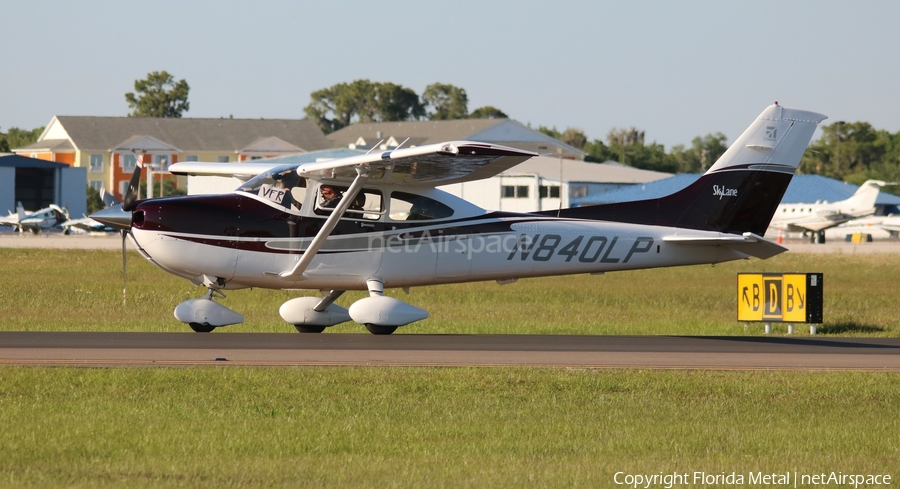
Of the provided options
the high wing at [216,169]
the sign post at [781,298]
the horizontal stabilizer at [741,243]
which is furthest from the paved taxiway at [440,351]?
the high wing at [216,169]

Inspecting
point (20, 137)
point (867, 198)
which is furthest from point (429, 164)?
point (20, 137)

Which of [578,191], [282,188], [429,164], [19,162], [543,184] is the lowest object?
[282,188]

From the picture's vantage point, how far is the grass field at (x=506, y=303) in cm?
1817

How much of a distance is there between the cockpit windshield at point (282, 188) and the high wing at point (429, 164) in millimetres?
253

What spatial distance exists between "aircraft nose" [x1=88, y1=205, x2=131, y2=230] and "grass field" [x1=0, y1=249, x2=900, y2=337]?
A: 7.25 ft

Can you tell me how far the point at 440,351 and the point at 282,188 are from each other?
3322mm

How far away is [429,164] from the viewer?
14.0 metres

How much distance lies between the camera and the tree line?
13325 cm

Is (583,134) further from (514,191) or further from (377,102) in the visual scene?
(514,191)

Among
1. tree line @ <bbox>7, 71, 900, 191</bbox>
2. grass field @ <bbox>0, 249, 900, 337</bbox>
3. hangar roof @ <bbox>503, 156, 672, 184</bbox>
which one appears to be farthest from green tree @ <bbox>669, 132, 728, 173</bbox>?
grass field @ <bbox>0, 249, 900, 337</bbox>

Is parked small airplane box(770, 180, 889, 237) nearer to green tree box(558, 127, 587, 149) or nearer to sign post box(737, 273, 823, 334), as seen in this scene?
sign post box(737, 273, 823, 334)

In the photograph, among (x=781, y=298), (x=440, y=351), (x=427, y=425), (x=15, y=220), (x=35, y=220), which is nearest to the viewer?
(x=427, y=425)

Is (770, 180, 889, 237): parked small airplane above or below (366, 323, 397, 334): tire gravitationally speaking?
above

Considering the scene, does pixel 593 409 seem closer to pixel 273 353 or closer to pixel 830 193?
pixel 273 353
